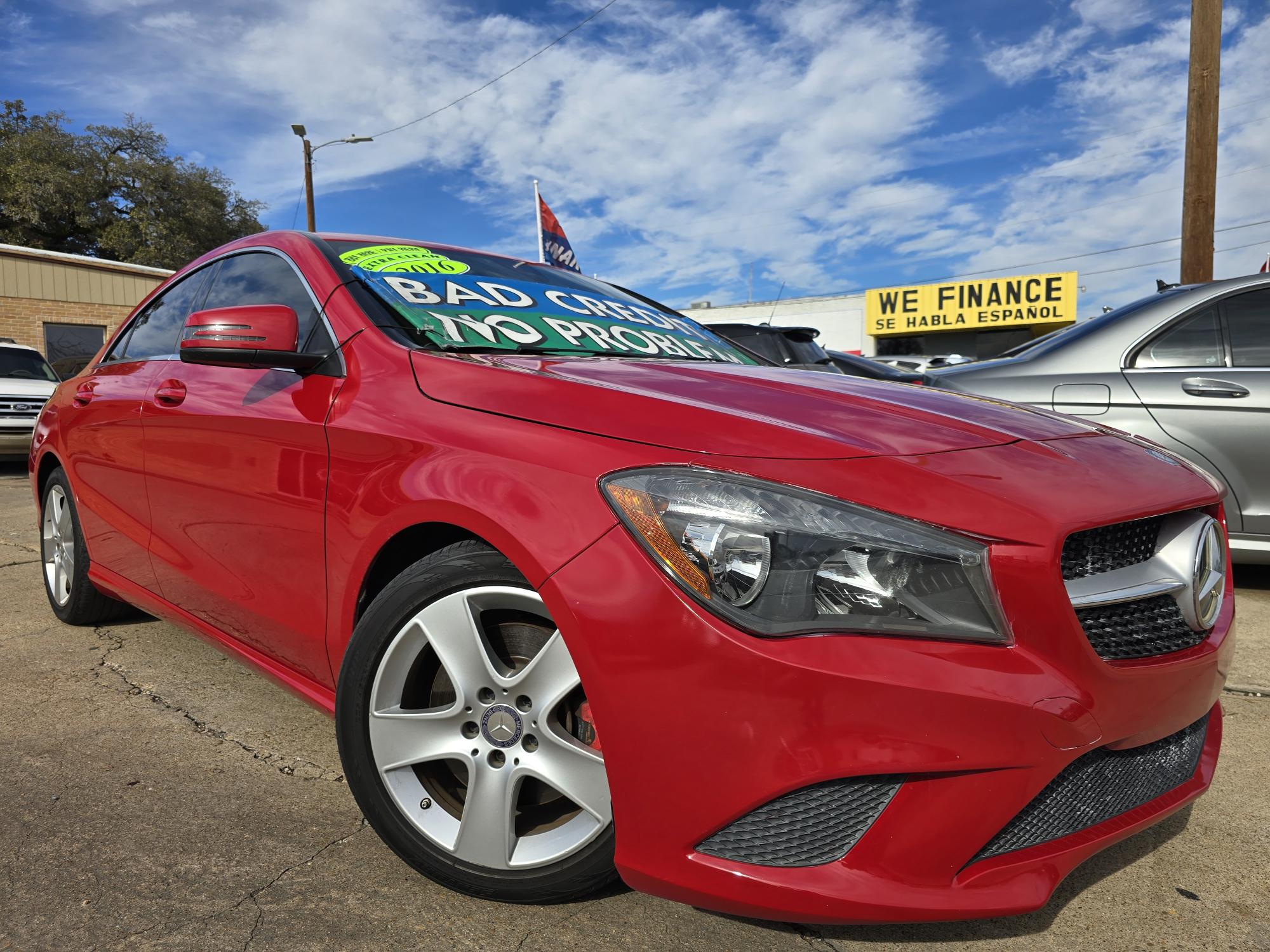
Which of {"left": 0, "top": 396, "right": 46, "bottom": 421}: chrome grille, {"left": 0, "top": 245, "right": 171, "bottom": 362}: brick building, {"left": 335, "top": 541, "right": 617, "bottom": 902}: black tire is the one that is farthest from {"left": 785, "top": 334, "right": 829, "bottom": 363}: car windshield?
{"left": 0, "top": 245, "right": 171, "bottom": 362}: brick building

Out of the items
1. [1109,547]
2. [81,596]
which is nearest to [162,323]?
[81,596]

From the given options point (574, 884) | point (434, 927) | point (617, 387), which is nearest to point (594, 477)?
point (617, 387)

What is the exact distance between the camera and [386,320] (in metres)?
2.10

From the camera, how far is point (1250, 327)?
3865mm

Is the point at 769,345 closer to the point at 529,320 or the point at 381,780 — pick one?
the point at 529,320

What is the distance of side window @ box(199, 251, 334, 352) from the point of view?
86.7 inches

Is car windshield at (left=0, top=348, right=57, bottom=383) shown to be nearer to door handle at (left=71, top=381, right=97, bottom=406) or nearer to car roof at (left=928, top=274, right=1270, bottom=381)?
door handle at (left=71, top=381, right=97, bottom=406)

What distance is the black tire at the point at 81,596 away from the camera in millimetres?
3355

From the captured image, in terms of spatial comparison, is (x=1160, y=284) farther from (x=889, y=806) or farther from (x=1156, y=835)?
(x=889, y=806)

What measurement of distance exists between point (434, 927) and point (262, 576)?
38.2 inches

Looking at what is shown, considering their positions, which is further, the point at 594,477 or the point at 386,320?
the point at 386,320

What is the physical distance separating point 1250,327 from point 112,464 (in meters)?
4.52

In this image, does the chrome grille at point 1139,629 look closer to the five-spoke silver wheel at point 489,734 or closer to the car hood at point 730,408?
Answer: the car hood at point 730,408

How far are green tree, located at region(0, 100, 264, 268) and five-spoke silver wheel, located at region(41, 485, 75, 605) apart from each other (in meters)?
29.3
